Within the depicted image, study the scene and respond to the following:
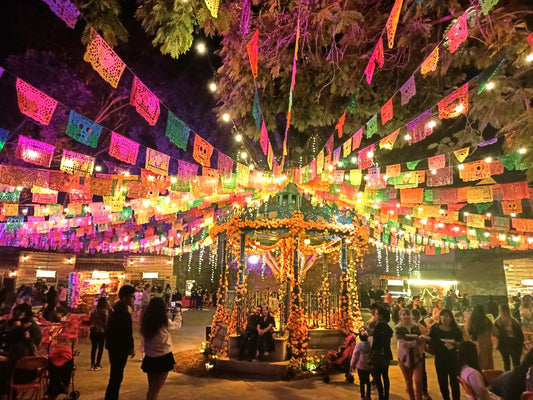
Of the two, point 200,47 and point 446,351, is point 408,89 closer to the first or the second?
point 446,351

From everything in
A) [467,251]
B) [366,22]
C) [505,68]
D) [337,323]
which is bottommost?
[337,323]

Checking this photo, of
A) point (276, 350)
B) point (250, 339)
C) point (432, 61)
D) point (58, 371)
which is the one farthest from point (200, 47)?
point (276, 350)

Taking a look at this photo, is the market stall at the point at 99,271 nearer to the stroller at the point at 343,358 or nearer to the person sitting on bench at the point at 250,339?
the person sitting on bench at the point at 250,339

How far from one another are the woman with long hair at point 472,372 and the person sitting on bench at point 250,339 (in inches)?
191

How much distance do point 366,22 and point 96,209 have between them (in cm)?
980

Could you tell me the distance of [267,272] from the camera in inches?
864

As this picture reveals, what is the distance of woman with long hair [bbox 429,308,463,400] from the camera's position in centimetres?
554

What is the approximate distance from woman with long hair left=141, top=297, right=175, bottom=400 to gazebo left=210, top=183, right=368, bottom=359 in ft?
15.2

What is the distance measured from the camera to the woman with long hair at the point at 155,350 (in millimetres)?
4593

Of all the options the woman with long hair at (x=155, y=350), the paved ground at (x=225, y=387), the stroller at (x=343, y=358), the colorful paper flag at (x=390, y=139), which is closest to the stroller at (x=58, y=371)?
the paved ground at (x=225, y=387)

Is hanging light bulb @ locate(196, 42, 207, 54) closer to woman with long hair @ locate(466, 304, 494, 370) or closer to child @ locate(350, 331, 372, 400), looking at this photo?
child @ locate(350, 331, 372, 400)

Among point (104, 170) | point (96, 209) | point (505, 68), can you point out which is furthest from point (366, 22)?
point (104, 170)

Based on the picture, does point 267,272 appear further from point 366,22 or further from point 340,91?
point 366,22

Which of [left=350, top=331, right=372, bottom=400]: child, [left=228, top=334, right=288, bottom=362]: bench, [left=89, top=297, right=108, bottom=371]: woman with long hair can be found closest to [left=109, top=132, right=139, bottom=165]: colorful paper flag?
[left=89, top=297, right=108, bottom=371]: woman with long hair
